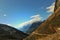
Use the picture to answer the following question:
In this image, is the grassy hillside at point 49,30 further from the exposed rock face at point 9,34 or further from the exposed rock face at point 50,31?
the exposed rock face at point 9,34

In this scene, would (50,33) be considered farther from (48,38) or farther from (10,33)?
(10,33)

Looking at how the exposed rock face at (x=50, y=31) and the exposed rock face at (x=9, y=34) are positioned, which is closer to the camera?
the exposed rock face at (x=50, y=31)

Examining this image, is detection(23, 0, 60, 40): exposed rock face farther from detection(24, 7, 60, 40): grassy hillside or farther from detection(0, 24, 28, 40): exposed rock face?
detection(0, 24, 28, 40): exposed rock face

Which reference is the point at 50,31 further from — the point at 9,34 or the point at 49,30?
the point at 9,34

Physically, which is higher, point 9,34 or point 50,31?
point 9,34

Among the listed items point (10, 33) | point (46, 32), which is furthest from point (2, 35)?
point (46, 32)

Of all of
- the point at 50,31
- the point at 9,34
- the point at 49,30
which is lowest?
the point at 50,31

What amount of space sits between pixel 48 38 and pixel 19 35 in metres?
30.1

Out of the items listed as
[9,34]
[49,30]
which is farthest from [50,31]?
[9,34]

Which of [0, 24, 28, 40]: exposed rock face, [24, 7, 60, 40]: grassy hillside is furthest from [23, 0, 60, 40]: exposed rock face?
[0, 24, 28, 40]: exposed rock face

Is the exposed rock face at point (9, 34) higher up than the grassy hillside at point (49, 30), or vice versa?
the exposed rock face at point (9, 34)

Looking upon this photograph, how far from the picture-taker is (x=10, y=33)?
66.3 meters

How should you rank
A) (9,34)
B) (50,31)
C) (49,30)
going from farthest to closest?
(9,34)
(49,30)
(50,31)

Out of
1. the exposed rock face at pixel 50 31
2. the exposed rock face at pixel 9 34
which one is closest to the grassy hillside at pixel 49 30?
the exposed rock face at pixel 50 31
